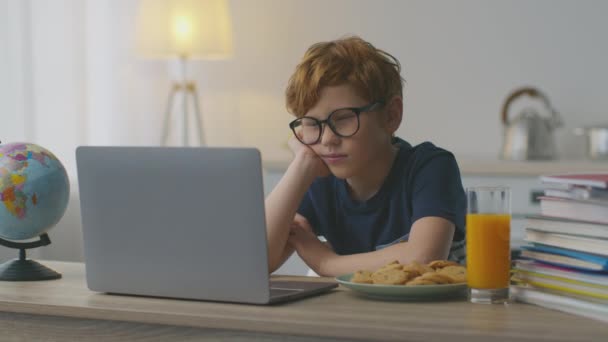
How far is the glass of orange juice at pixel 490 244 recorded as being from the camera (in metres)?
1.19

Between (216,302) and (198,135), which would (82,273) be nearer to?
(216,302)

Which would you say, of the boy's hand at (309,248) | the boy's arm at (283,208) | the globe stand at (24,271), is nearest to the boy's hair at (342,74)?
the boy's arm at (283,208)

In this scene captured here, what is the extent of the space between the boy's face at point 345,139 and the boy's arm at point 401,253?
151mm

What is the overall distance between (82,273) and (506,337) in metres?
0.89

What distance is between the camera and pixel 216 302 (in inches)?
48.2

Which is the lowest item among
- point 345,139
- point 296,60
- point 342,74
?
point 345,139

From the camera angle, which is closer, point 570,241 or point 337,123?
point 570,241

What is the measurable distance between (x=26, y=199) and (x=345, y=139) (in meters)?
0.56

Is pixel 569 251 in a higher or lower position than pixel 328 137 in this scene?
lower

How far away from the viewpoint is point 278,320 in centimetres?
108

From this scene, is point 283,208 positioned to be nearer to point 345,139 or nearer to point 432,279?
point 345,139

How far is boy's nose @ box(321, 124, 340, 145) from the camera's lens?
1.58m

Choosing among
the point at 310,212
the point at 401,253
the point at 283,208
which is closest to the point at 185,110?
the point at 310,212

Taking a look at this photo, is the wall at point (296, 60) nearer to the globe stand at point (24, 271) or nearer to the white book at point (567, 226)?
the globe stand at point (24, 271)
